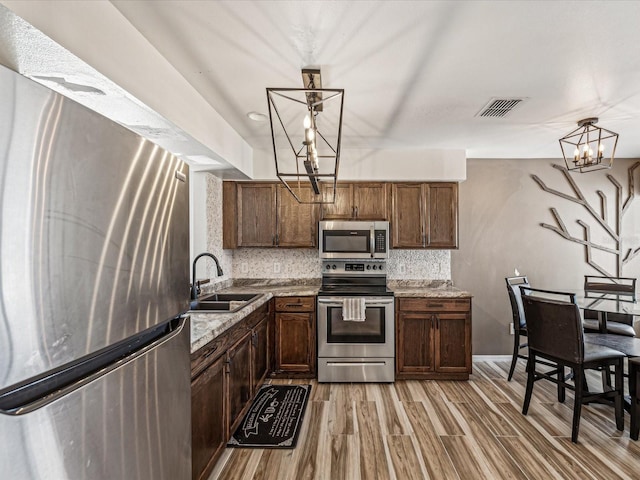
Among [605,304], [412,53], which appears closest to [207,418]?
[412,53]

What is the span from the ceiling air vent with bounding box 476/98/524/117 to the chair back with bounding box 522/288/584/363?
151 centimetres

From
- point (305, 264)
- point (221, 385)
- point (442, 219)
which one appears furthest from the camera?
point (305, 264)

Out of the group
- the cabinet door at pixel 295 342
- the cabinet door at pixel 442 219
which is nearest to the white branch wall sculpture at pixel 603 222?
the cabinet door at pixel 442 219

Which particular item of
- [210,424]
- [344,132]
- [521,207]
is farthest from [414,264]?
[210,424]

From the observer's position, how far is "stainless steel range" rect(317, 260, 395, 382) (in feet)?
11.9

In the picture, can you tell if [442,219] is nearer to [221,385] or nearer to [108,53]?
[221,385]

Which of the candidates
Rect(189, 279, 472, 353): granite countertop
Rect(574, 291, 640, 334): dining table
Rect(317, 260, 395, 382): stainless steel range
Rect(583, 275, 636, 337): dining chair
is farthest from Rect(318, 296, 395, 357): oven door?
Rect(583, 275, 636, 337): dining chair

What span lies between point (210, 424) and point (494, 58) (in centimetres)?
268

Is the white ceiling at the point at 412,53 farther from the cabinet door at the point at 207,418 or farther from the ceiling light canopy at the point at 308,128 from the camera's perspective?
the cabinet door at the point at 207,418

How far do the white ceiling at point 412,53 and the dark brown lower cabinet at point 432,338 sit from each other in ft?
6.05

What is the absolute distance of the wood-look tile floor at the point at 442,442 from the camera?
2225 millimetres

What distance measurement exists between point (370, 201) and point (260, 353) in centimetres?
205

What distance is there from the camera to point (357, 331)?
12.1 ft

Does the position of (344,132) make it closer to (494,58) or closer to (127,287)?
(494,58)
